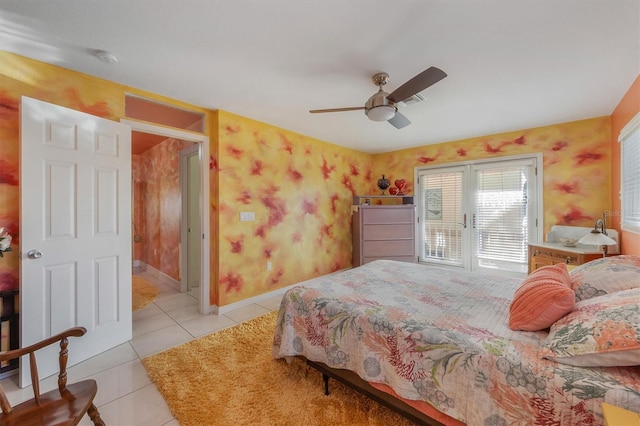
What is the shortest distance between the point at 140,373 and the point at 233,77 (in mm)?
2537

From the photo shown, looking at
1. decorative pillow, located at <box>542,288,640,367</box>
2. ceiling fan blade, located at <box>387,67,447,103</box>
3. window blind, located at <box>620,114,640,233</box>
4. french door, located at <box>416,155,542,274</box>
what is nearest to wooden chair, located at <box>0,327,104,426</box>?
decorative pillow, located at <box>542,288,640,367</box>

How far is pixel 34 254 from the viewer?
186cm

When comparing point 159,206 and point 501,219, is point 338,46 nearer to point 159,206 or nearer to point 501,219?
point 501,219

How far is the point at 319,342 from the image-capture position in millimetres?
1687

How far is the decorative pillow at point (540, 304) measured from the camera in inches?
48.4

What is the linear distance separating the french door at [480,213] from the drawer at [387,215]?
1.54ft

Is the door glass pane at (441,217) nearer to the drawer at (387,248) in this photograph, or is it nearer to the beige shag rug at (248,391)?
the drawer at (387,248)

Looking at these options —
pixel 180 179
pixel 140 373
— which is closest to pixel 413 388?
pixel 140 373

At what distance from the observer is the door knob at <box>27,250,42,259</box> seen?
1842 mm

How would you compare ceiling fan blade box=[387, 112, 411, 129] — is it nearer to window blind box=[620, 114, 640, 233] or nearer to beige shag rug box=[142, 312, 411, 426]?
window blind box=[620, 114, 640, 233]

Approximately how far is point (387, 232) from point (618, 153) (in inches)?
112

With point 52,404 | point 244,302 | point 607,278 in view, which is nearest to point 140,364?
point 52,404

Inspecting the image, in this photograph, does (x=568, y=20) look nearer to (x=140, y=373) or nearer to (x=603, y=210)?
(x=603, y=210)

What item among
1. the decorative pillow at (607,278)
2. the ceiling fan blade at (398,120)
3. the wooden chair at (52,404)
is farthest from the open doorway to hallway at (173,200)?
the decorative pillow at (607,278)
